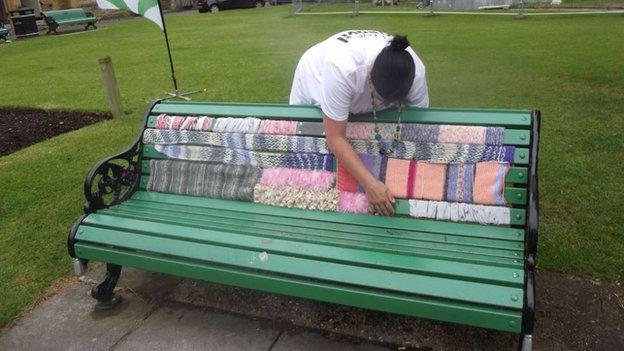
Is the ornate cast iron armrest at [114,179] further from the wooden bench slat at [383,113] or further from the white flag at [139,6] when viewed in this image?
the white flag at [139,6]

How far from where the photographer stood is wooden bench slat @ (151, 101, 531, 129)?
8.98ft

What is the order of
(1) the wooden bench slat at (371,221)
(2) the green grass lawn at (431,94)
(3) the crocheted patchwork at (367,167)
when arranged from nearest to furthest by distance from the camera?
(1) the wooden bench slat at (371,221) < (3) the crocheted patchwork at (367,167) < (2) the green grass lawn at (431,94)

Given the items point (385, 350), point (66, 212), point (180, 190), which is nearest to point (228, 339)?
point (385, 350)

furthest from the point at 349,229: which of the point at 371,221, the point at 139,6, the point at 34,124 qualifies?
the point at 34,124

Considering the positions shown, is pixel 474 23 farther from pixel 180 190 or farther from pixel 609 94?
pixel 180 190

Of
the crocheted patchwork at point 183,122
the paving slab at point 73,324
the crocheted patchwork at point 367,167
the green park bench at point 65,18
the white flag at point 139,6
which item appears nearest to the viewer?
the paving slab at point 73,324

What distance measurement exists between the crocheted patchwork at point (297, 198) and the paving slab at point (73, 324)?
0.88 m

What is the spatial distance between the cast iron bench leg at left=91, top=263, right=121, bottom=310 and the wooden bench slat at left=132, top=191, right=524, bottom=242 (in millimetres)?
469

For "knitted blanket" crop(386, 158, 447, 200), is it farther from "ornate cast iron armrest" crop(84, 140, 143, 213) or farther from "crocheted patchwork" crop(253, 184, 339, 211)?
"ornate cast iron armrest" crop(84, 140, 143, 213)

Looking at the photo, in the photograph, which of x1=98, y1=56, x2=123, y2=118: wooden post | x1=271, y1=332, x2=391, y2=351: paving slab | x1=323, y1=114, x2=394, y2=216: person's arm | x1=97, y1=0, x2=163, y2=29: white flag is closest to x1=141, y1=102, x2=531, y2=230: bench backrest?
x1=323, y1=114, x2=394, y2=216: person's arm

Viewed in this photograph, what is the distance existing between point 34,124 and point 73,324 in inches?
194

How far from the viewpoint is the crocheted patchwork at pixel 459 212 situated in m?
2.62

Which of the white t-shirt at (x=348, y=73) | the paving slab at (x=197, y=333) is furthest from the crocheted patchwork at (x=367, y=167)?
the paving slab at (x=197, y=333)

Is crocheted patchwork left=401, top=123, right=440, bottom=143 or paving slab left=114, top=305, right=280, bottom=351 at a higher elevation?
crocheted patchwork left=401, top=123, right=440, bottom=143
